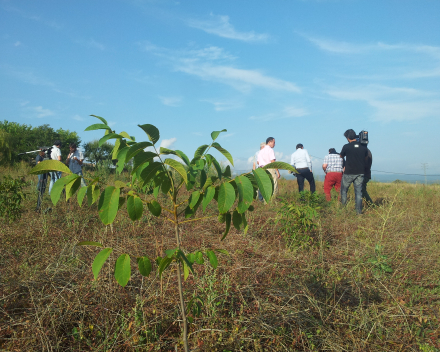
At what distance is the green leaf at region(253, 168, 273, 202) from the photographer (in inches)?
46.6

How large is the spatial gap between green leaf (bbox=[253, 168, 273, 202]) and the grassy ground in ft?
2.73

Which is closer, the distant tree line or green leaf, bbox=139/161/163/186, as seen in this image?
green leaf, bbox=139/161/163/186

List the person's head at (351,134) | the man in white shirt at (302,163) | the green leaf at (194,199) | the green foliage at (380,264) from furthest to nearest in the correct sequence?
the man in white shirt at (302,163) < the person's head at (351,134) < the green foliage at (380,264) < the green leaf at (194,199)

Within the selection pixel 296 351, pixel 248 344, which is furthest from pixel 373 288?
pixel 248 344

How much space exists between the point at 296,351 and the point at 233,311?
56 centimetres

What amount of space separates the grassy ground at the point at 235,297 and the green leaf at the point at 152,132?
86cm

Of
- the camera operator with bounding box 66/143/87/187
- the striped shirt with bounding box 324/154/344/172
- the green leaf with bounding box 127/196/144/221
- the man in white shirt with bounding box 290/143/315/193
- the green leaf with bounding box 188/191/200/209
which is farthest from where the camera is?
the man in white shirt with bounding box 290/143/315/193

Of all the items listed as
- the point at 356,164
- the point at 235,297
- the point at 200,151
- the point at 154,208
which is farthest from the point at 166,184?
the point at 356,164

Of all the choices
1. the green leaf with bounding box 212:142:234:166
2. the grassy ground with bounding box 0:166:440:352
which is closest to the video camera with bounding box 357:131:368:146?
the grassy ground with bounding box 0:166:440:352

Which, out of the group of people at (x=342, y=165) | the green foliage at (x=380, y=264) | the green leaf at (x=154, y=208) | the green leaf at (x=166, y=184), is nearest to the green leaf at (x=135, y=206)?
the green leaf at (x=154, y=208)

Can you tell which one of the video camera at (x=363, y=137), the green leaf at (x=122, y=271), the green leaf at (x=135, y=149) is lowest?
the green leaf at (x=122, y=271)

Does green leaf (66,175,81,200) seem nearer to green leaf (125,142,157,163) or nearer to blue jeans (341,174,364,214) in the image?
green leaf (125,142,157,163)

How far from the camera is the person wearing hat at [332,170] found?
271 inches

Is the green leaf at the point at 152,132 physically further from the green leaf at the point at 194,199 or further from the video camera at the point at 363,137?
the video camera at the point at 363,137
